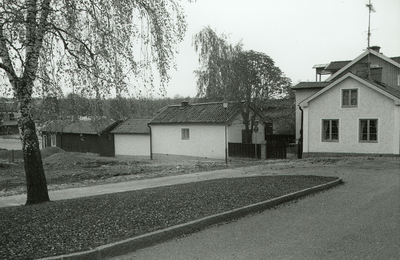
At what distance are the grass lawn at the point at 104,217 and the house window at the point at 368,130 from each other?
543 inches

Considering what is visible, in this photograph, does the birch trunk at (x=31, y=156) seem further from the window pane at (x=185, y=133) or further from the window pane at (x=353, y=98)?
the window pane at (x=185, y=133)

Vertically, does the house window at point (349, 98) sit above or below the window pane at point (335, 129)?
above

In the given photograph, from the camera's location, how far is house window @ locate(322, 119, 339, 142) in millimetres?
23578

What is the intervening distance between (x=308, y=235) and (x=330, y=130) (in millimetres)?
18698

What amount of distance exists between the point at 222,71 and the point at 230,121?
4.56m

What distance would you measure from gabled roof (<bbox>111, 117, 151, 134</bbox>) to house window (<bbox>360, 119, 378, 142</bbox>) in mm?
19891

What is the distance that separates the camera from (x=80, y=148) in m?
41.0

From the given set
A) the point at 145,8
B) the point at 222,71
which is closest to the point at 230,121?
the point at 222,71

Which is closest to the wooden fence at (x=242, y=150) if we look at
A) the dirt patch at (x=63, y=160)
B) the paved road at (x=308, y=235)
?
the dirt patch at (x=63, y=160)

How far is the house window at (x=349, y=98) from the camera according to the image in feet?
75.4

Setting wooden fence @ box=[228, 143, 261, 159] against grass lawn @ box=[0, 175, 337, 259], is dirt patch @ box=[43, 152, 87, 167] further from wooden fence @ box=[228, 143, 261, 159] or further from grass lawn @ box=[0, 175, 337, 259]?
grass lawn @ box=[0, 175, 337, 259]

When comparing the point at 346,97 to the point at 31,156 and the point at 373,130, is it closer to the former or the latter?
the point at 373,130

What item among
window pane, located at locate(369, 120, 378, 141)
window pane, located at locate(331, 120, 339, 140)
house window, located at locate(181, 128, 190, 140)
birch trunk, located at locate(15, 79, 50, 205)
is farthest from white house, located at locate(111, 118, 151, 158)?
birch trunk, located at locate(15, 79, 50, 205)

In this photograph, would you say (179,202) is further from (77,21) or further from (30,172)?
(77,21)
